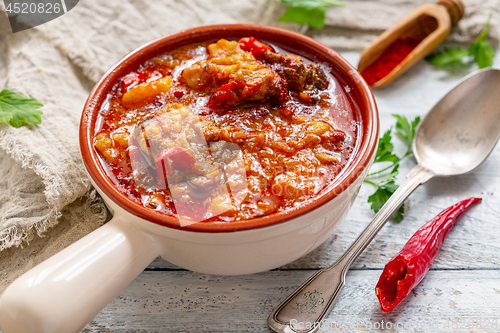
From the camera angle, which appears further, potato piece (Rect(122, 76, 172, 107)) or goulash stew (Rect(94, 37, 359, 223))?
potato piece (Rect(122, 76, 172, 107))

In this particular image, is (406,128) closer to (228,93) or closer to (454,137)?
(454,137)

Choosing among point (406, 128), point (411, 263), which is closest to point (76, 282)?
point (411, 263)

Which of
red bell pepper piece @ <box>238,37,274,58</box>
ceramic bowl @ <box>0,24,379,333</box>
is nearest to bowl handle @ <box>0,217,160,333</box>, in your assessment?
ceramic bowl @ <box>0,24,379,333</box>

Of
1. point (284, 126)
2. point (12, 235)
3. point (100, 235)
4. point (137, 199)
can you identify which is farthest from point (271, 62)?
point (12, 235)

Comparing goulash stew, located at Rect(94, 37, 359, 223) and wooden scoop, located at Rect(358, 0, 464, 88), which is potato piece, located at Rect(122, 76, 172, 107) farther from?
wooden scoop, located at Rect(358, 0, 464, 88)

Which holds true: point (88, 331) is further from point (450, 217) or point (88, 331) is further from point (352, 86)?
point (450, 217)

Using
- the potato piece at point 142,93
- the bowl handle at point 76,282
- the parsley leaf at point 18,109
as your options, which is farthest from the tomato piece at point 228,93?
the parsley leaf at point 18,109

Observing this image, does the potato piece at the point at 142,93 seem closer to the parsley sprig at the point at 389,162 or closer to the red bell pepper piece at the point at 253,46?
the red bell pepper piece at the point at 253,46
